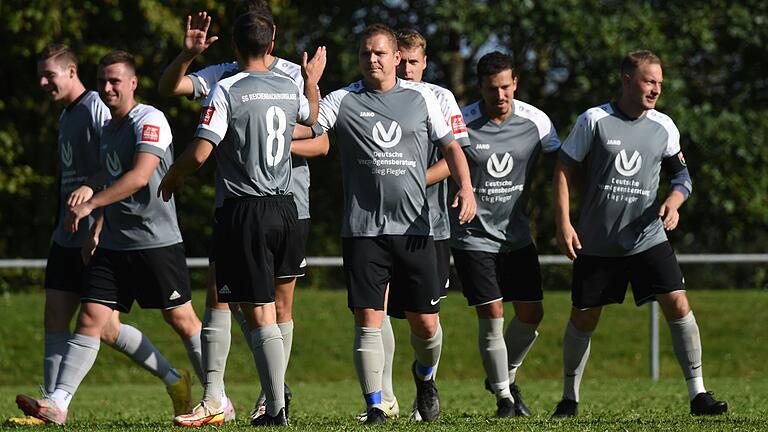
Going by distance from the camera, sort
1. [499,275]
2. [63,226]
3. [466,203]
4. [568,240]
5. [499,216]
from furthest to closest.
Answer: [499,275]
[499,216]
[63,226]
[568,240]
[466,203]

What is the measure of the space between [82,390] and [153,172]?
6458 millimetres

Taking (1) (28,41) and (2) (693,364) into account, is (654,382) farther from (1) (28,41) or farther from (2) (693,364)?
(1) (28,41)

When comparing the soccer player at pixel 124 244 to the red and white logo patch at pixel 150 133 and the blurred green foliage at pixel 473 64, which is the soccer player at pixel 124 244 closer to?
the red and white logo patch at pixel 150 133

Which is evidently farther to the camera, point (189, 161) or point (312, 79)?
point (312, 79)

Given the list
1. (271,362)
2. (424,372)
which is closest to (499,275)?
(424,372)

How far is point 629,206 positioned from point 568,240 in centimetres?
51

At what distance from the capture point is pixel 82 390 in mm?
14086

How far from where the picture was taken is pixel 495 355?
8.82 meters

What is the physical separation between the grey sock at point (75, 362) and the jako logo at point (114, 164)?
109cm

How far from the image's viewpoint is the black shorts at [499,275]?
8.78 m

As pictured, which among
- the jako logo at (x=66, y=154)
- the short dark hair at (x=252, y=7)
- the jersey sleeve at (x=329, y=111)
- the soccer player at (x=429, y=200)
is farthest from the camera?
the jako logo at (x=66, y=154)

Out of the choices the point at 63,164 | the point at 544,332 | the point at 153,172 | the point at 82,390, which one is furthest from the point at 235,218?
the point at 544,332

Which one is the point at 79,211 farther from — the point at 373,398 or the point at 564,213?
the point at 564,213

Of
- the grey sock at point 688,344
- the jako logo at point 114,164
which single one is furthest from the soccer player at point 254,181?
the grey sock at point 688,344
